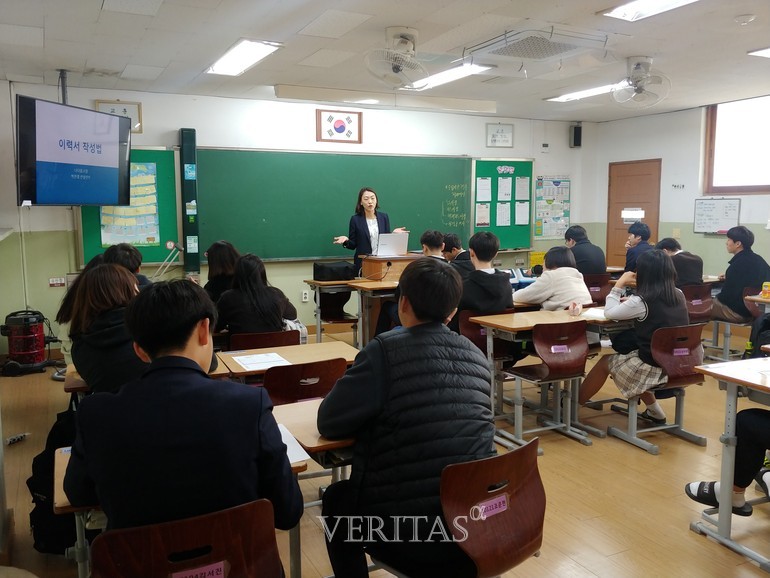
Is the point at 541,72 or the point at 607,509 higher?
the point at 541,72

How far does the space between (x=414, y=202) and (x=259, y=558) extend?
6819 mm

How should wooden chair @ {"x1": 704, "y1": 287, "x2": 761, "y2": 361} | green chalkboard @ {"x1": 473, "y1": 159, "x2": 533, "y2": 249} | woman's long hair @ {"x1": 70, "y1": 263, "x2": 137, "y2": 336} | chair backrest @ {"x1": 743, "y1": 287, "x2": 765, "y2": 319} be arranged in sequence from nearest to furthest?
woman's long hair @ {"x1": 70, "y1": 263, "x2": 137, "y2": 336}, chair backrest @ {"x1": 743, "y1": 287, "x2": 765, "y2": 319}, wooden chair @ {"x1": 704, "y1": 287, "x2": 761, "y2": 361}, green chalkboard @ {"x1": 473, "y1": 159, "x2": 533, "y2": 249}

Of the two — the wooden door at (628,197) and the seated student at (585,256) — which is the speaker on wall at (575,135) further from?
the seated student at (585,256)

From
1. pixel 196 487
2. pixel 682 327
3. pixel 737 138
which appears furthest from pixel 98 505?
pixel 737 138

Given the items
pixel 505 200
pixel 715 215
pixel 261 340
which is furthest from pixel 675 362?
pixel 505 200

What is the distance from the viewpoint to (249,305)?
3.74 m

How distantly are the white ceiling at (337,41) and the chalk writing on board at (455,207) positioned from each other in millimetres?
1746

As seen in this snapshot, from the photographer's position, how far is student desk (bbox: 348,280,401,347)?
5.77 meters

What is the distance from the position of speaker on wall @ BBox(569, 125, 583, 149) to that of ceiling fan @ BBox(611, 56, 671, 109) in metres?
3.89

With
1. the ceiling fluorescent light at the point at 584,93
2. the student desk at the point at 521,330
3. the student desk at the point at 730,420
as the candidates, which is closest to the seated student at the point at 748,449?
the student desk at the point at 730,420

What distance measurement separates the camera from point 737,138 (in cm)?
755

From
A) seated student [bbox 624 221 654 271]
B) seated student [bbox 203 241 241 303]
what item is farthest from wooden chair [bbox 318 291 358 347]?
seated student [bbox 624 221 654 271]

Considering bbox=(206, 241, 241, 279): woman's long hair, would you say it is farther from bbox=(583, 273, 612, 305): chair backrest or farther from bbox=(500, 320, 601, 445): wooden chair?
bbox=(583, 273, 612, 305): chair backrest

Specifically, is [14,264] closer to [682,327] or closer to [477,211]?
[477,211]
